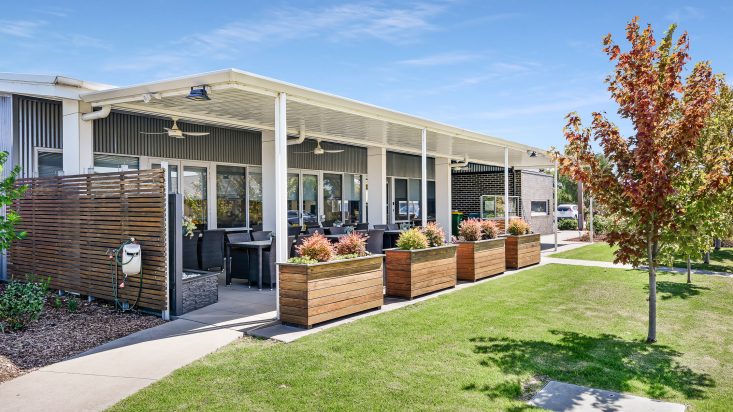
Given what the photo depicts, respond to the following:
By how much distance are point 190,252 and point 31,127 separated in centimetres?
345

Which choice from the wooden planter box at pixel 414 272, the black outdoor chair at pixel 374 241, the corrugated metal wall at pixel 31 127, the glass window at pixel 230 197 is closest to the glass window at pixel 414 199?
the glass window at pixel 230 197

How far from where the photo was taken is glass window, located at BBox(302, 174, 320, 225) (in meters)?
13.4

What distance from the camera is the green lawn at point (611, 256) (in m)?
12.0

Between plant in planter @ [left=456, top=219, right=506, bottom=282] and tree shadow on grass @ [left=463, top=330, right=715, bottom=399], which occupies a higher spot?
plant in planter @ [left=456, top=219, right=506, bottom=282]

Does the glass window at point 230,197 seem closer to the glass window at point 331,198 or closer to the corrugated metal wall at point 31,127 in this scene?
the glass window at point 331,198

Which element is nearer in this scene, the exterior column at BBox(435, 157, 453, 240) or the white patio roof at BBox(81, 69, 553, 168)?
the white patio roof at BBox(81, 69, 553, 168)

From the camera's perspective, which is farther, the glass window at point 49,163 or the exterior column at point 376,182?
the exterior column at point 376,182

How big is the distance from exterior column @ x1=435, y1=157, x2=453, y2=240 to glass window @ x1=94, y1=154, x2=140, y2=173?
1060 cm

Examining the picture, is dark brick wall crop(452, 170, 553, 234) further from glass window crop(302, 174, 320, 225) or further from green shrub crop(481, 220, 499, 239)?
green shrub crop(481, 220, 499, 239)

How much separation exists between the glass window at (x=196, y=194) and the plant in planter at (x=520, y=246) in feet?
23.2

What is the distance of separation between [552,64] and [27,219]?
12.5m

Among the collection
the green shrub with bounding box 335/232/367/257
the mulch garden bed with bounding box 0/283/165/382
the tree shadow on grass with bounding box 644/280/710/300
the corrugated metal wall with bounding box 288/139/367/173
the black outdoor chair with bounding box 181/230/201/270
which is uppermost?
the corrugated metal wall with bounding box 288/139/367/173

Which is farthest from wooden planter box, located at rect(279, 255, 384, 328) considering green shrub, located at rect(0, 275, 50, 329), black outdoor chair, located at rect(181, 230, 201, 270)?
black outdoor chair, located at rect(181, 230, 201, 270)

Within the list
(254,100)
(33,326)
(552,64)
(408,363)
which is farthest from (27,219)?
(552,64)
